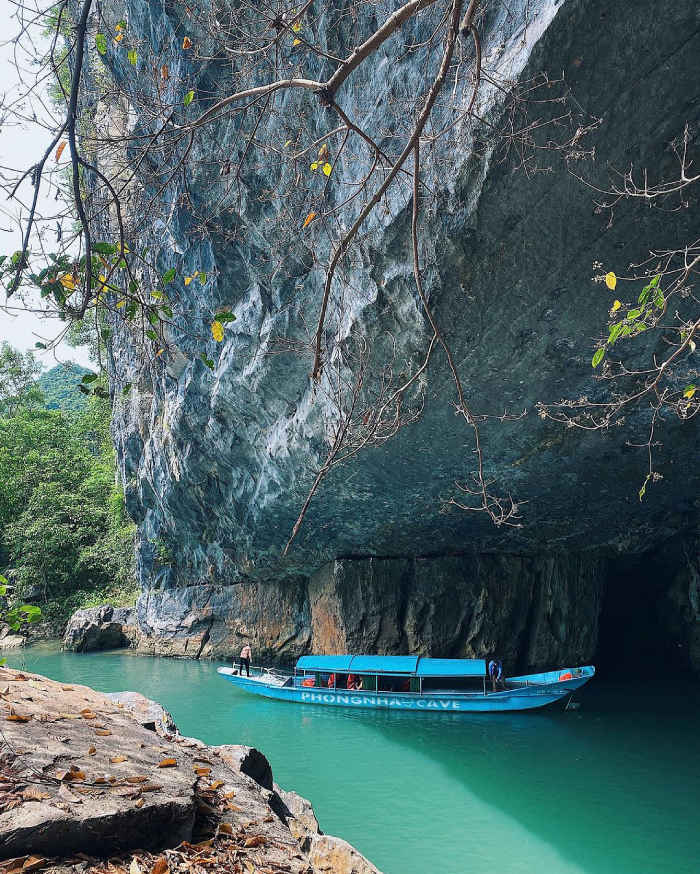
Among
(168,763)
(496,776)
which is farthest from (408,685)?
(168,763)

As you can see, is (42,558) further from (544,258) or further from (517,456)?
(544,258)

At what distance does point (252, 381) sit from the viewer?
8859mm

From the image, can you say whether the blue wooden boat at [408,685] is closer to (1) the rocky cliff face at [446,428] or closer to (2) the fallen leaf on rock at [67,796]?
(1) the rocky cliff face at [446,428]

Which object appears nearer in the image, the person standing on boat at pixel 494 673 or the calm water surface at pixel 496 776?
the calm water surface at pixel 496 776

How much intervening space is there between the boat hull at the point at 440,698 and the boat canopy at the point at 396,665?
0.37 metres

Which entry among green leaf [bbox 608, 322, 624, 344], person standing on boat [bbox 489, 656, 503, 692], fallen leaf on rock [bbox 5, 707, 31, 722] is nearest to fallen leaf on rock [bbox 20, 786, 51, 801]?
fallen leaf on rock [bbox 5, 707, 31, 722]

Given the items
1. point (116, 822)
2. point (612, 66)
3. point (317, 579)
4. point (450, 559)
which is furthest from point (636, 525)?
point (116, 822)

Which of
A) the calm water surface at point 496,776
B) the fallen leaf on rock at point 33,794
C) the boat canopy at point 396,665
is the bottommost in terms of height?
the calm water surface at point 496,776

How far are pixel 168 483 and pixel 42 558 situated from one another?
988cm

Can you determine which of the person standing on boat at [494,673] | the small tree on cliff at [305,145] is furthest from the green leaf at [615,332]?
the person standing on boat at [494,673]

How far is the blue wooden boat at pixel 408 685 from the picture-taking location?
9.88m

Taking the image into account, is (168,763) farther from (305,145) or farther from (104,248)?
(305,145)

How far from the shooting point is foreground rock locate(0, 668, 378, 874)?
6.73 feet

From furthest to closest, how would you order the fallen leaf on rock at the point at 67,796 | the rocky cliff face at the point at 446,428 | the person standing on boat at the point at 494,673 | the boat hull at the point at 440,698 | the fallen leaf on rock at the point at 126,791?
the person standing on boat at the point at 494,673 < the boat hull at the point at 440,698 < the rocky cliff face at the point at 446,428 < the fallen leaf on rock at the point at 126,791 < the fallen leaf on rock at the point at 67,796
